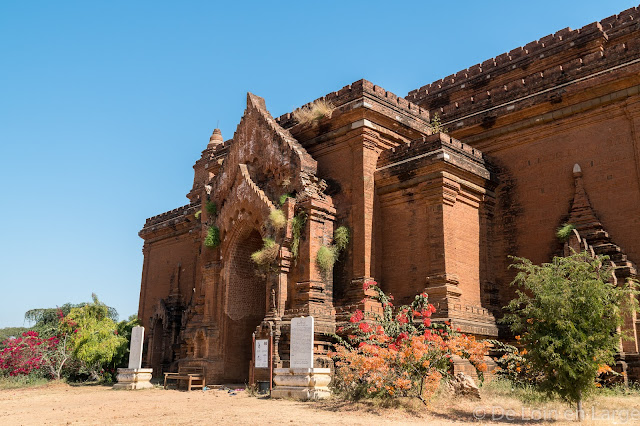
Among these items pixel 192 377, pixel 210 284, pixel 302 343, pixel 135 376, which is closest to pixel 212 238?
pixel 210 284

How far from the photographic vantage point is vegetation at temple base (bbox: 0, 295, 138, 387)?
24.2m

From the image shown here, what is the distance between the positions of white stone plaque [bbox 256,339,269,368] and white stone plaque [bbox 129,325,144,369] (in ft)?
22.6

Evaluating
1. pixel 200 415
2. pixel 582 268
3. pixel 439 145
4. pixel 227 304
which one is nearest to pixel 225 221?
pixel 227 304

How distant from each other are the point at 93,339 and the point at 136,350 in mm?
4481

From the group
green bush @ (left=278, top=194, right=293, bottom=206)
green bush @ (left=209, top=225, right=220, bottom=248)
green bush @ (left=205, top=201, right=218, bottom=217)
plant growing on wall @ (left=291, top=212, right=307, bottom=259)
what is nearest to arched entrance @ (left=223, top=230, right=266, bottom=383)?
green bush @ (left=209, top=225, right=220, bottom=248)

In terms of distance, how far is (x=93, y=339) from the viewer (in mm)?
24219

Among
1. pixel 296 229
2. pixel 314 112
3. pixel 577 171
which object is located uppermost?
pixel 314 112

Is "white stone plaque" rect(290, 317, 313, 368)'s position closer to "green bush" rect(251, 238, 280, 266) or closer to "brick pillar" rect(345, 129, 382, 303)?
"brick pillar" rect(345, 129, 382, 303)

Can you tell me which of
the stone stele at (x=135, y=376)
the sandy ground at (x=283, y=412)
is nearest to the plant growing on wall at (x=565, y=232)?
the sandy ground at (x=283, y=412)

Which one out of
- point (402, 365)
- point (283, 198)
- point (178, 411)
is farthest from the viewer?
point (283, 198)

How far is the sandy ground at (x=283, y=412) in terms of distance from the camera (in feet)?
33.8

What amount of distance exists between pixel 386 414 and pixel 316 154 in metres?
10.4

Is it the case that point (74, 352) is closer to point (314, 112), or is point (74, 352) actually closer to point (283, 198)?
point (283, 198)

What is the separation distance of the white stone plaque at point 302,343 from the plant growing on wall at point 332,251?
3.27 metres
